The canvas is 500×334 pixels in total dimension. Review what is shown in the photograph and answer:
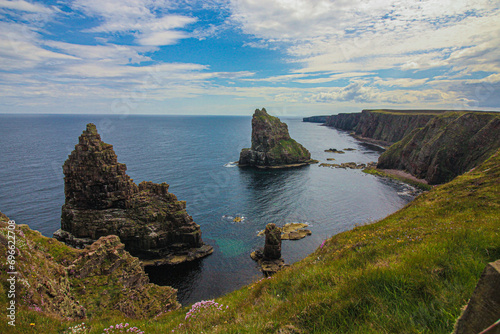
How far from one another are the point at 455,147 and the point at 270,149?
70.0 meters

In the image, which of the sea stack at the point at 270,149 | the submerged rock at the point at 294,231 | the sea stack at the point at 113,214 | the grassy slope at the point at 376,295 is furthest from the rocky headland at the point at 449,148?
the grassy slope at the point at 376,295

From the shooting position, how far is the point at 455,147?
86.6 meters

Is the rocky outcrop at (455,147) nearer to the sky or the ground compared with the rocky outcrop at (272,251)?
nearer to the sky

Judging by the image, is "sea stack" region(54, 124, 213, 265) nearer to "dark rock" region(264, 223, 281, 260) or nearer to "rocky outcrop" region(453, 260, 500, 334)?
"dark rock" region(264, 223, 281, 260)

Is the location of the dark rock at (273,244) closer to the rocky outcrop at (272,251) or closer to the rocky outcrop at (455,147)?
the rocky outcrop at (272,251)

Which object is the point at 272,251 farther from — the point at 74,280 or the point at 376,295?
the point at 376,295

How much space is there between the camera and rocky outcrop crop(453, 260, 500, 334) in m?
2.81

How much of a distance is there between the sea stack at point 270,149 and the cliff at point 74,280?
94056 mm

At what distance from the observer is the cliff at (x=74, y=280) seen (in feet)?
39.4

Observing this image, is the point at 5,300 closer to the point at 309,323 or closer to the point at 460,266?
the point at 309,323

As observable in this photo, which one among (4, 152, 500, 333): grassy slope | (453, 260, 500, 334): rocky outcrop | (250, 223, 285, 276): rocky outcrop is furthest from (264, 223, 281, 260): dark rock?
(453, 260, 500, 334): rocky outcrop

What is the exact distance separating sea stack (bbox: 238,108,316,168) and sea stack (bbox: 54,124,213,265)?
7379 cm

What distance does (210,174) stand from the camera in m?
99.9

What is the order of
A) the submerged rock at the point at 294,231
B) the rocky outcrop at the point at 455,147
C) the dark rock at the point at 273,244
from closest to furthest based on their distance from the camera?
the dark rock at the point at 273,244 < the submerged rock at the point at 294,231 < the rocky outcrop at the point at 455,147
